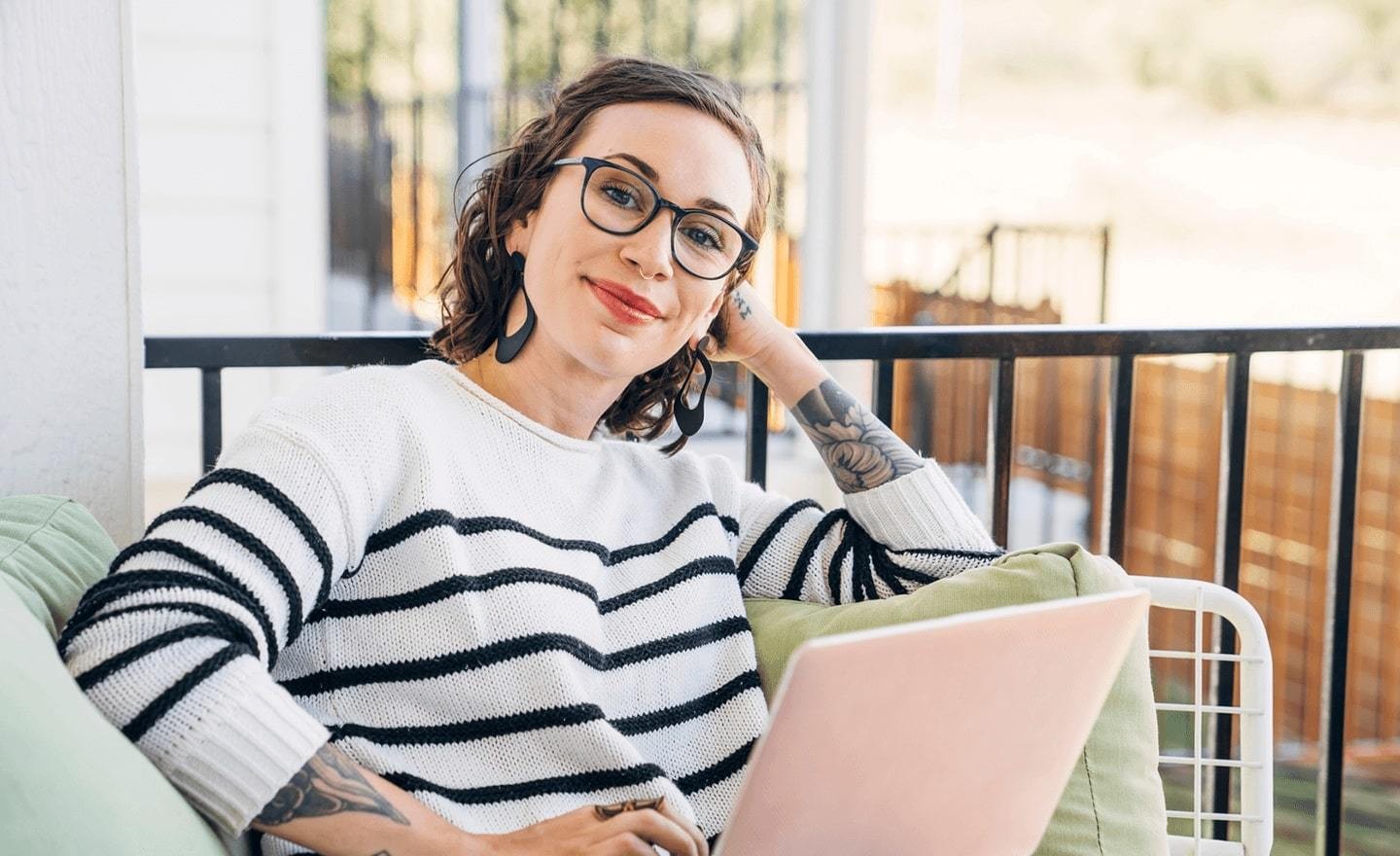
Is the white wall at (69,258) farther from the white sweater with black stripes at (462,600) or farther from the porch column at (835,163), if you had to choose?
the porch column at (835,163)

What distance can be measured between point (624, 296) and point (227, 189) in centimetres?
222

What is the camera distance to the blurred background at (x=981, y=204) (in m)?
3.31

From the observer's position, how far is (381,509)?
1.26 m

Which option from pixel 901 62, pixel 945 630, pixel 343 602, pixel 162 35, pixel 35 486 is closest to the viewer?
pixel 945 630

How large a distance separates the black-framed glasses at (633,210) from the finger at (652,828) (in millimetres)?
523

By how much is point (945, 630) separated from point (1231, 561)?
125 cm

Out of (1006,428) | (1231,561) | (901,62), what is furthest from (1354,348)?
(901,62)

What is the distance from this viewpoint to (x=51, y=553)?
1188mm

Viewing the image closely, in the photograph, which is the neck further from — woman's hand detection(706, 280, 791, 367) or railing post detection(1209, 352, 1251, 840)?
railing post detection(1209, 352, 1251, 840)

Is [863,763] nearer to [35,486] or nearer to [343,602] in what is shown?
[343,602]

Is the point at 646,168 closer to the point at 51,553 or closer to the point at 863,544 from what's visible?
the point at 863,544

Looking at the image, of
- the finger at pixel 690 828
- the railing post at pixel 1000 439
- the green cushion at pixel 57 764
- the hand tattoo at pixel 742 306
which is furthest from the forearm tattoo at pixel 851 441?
the green cushion at pixel 57 764

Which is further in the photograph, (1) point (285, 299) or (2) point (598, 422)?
(1) point (285, 299)

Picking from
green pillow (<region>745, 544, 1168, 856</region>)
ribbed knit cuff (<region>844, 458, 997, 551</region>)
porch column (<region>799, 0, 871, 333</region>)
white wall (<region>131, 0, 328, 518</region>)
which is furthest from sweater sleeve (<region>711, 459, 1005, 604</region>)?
porch column (<region>799, 0, 871, 333</region>)
